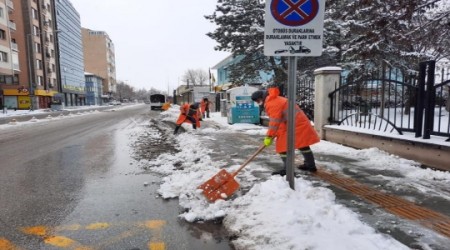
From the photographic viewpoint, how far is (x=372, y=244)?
2.80 metres

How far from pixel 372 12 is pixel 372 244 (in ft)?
29.0

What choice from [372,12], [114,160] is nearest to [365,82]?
[372,12]

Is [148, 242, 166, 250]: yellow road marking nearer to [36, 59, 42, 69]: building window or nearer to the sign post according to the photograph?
the sign post

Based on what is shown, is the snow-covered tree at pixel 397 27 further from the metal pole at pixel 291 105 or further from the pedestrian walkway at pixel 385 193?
the metal pole at pixel 291 105

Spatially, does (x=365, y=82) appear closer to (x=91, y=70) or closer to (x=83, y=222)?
A: (x=83, y=222)

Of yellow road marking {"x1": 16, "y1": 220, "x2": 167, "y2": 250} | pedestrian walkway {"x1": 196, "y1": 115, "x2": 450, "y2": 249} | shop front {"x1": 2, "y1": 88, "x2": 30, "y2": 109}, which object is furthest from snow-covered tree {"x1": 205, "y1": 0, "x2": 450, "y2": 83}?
shop front {"x1": 2, "y1": 88, "x2": 30, "y2": 109}

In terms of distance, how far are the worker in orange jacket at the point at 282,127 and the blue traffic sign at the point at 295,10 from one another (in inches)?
51.1

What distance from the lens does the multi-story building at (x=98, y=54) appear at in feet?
317

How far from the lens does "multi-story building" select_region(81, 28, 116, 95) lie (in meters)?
96.6

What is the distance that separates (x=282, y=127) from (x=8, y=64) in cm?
4112

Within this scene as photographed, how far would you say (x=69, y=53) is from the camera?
2606 inches

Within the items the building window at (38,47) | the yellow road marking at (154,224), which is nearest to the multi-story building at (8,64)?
the building window at (38,47)

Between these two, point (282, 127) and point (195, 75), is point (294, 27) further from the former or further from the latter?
point (195, 75)

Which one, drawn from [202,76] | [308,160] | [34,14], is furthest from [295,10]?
[202,76]
